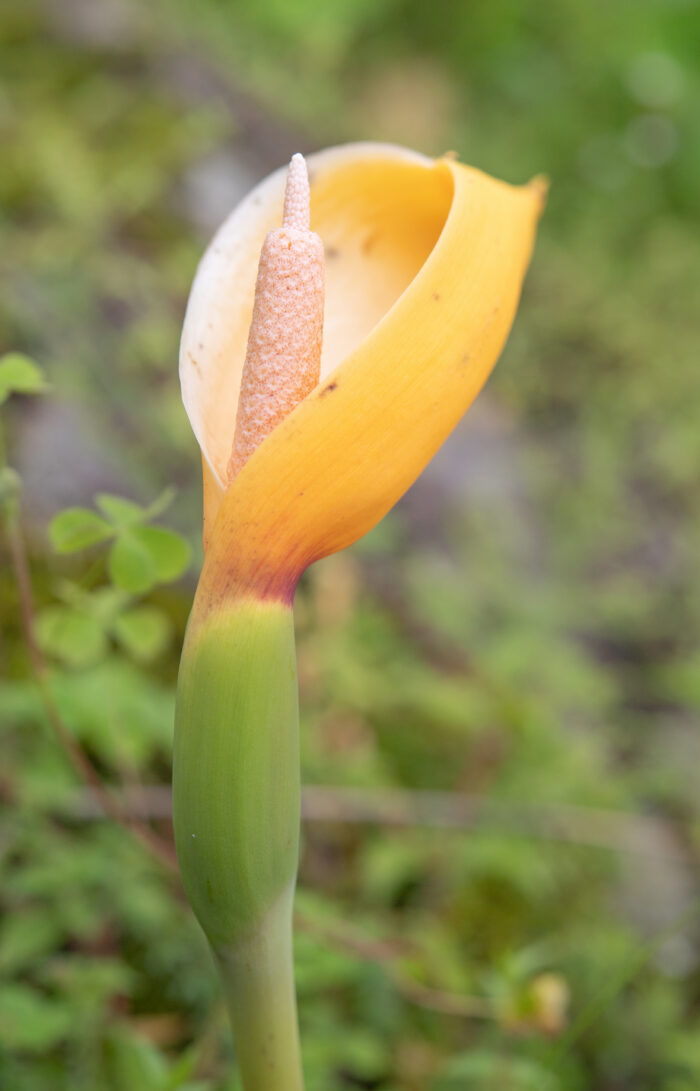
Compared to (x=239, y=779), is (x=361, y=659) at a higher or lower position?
higher

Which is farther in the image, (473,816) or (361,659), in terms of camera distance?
(361,659)

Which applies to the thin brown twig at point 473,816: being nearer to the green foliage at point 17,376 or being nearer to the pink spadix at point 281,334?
the green foliage at point 17,376

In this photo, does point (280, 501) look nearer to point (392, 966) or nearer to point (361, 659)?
point (392, 966)

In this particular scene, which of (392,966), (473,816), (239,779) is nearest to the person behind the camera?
(239,779)

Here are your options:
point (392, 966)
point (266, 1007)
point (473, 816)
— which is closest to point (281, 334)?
point (266, 1007)

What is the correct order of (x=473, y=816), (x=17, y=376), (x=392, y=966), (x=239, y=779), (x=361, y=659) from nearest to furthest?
(x=239, y=779) < (x=17, y=376) < (x=392, y=966) < (x=473, y=816) < (x=361, y=659)

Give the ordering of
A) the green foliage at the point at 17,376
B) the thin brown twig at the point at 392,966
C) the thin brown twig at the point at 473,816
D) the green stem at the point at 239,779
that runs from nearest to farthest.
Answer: the green stem at the point at 239,779 → the green foliage at the point at 17,376 → the thin brown twig at the point at 392,966 → the thin brown twig at the point at 473,816

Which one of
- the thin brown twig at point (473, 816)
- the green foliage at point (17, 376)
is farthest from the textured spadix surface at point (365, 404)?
the thin brown twig at point (473, 816)
